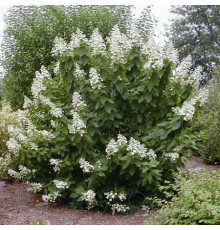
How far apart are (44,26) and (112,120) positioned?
13.9 ft

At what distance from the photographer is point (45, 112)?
5.35 metres

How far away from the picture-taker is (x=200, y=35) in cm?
2003

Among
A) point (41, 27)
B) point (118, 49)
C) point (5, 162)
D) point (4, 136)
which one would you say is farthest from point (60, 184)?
point (41, 27)

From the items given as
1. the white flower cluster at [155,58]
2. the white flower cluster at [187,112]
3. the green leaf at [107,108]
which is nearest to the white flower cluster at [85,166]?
the green leaf at [107,108]

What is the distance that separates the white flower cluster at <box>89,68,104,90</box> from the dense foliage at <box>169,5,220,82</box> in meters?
16.2

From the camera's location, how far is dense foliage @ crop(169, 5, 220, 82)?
19.9m

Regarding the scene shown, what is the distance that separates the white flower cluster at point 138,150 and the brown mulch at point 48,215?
2.39ft

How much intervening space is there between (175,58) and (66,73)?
1.47 meters

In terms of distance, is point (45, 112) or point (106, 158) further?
point (45, 112)

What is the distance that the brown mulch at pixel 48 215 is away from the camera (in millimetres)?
4363

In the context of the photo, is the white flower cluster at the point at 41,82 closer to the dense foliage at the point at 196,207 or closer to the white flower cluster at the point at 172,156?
the white flower cluster at the point at 172,156

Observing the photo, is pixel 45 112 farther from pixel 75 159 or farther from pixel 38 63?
pixel 38 63

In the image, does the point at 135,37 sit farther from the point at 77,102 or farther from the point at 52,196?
the point at 52,196

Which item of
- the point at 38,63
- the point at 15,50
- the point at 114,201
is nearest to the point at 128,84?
the point at 114,201
